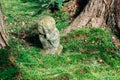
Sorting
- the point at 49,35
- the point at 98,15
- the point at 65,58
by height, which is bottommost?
the point at 65,58

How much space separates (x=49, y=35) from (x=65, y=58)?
2.23 feet

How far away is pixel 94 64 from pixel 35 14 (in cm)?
409

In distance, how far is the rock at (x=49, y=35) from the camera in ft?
30.3

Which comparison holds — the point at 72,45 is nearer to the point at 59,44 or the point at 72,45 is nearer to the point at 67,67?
the point at 59,44

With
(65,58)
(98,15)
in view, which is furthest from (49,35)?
(98,15)

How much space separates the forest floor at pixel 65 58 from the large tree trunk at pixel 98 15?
0.28 m

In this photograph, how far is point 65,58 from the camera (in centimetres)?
937

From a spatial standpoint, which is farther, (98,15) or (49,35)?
(98,15)

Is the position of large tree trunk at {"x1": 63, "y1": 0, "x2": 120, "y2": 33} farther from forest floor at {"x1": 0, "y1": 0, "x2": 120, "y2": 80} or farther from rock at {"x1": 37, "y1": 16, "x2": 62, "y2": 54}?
rock at {"x1": 37, "y1": 16, "x2": 62, "y2": 54}

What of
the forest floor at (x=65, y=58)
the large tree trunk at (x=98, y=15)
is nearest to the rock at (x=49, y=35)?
the forest floor at (x=65, y=58)

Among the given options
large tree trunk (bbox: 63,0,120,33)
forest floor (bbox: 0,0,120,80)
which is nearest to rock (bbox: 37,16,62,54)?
forest floor (bbox: 0,0,120,80)

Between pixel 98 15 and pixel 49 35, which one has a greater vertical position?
pixel 98 15

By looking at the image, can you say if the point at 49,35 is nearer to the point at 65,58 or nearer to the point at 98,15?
the point at 65,58

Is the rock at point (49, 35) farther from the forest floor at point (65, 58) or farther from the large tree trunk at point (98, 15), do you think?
the large tree trunk at point (98, 15)
